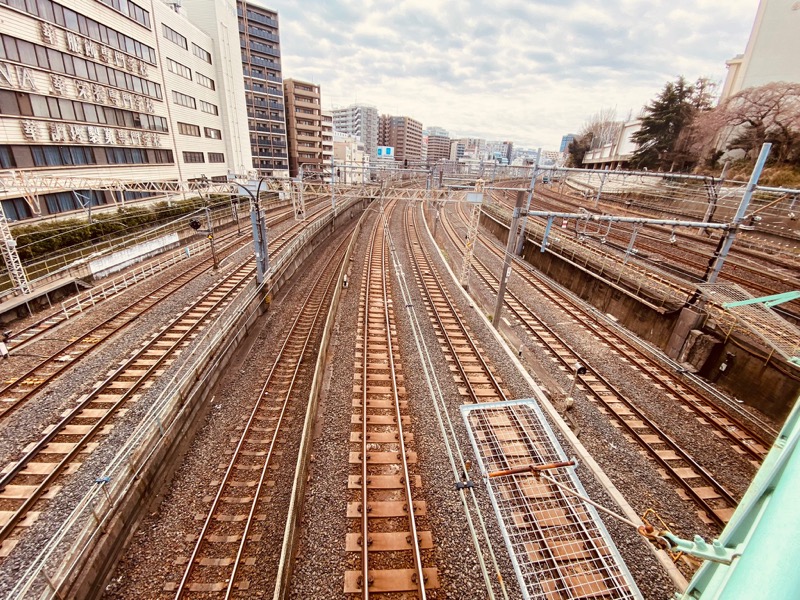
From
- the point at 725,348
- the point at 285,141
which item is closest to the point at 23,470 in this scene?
the point at 725,348

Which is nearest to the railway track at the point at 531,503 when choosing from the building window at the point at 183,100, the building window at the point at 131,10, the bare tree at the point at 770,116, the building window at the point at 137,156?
the building window at the point at 137,156

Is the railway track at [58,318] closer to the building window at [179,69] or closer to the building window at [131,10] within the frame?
the building window at [131,10]

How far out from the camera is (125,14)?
24.0m

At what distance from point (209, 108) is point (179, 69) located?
544cm

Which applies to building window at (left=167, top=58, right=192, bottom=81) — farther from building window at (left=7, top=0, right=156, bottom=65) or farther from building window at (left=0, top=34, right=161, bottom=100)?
building window at (left=0, top=34, right=161, bottom=100)

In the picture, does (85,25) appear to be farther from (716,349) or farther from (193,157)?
(716,349)

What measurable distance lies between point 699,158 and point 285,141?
54631 millimetres

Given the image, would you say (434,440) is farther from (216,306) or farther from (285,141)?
(285,141)

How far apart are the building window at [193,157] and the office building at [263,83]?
15.2 m

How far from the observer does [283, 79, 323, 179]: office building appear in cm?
5859

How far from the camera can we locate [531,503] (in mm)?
7004

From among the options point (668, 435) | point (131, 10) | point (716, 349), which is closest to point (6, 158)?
point (131, 10)

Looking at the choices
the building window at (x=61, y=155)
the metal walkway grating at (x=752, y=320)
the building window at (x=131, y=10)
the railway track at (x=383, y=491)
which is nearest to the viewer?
the railway track at (x=383, y=491)

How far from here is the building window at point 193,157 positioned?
105 feet
